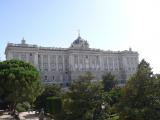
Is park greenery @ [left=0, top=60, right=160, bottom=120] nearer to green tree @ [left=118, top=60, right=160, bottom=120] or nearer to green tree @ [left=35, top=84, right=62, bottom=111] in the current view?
green tree @ [left=118, top=60, right=160, bottom=120]

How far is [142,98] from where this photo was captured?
15.6 metres

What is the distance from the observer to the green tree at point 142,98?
15125 mm

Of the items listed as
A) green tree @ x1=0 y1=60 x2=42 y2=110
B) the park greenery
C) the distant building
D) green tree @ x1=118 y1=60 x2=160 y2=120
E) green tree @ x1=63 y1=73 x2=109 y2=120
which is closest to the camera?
green tree @ x1=118 y1=60 x2=160 y2=120

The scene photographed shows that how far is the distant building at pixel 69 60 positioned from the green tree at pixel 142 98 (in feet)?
214

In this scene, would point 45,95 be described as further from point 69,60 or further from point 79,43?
point 79,43

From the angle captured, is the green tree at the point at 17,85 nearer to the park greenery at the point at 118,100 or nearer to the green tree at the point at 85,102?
the park greenery at the point at 118,100

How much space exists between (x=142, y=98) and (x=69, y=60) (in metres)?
72.7

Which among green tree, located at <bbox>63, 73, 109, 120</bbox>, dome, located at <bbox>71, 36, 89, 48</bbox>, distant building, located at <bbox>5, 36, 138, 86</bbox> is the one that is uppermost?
dome, located at <bbox>71, 36, 89, 48</bbox>

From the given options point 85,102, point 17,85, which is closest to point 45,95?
point 17,85

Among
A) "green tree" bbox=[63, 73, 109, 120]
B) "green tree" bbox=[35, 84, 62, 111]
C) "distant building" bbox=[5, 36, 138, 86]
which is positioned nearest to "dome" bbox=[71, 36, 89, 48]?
"distant building" bbox=[5, 36, 138, 86]

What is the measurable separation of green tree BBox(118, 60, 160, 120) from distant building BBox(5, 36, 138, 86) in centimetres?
6516

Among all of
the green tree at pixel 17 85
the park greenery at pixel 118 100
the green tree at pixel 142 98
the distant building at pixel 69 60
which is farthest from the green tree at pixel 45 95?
the distant building at pixel 69 60

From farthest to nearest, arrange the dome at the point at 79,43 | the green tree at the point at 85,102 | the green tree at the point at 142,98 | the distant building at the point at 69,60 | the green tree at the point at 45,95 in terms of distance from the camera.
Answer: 1. the dome at the point at 79,43
2. the distant building at the point at 69,60
3. the green tree at the point at 45,95
4. the green tree at the point at 85,102
5. the green tree at the point at 142,98

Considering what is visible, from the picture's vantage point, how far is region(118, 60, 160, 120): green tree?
15.1 meters
